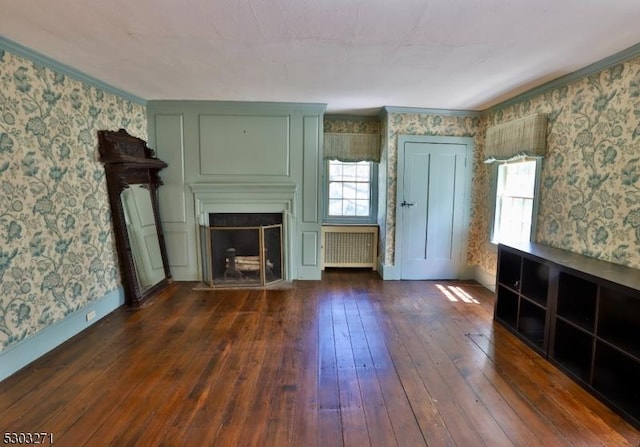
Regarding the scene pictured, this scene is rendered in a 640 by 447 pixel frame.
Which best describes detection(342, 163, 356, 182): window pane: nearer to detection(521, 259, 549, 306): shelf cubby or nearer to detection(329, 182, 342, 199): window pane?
detection(329, 182, 342, 199): window pane

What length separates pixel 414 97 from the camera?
3787 mm

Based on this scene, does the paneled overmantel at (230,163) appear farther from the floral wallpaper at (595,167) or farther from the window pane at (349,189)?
the floral wallpaper at (595,167)

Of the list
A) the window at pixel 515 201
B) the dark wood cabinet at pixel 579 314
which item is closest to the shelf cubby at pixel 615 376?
the dark wood cabinet at pixel 579 314

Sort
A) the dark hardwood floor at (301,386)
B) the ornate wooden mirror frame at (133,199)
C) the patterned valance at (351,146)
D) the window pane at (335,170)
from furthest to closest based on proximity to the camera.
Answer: the window pane at (335,170) < the patterned valance at (351,146) < the ornate wooden mirror frame at (133,199) < the dark hardwood floor at (301,386)

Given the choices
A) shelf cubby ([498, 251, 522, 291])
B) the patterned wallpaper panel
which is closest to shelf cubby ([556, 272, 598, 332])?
shelf cubby ([498, 251, 522, 291])

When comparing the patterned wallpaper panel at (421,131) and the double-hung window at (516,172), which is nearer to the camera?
the double-hung window at (516,172)

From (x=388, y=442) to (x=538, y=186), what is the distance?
2.92 m

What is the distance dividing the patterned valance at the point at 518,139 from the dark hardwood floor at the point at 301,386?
1.73 m

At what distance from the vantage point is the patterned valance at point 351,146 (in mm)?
4785

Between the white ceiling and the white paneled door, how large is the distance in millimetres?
1089

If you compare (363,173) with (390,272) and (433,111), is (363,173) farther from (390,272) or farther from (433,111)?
(390,272)

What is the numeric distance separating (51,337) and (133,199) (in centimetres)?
160

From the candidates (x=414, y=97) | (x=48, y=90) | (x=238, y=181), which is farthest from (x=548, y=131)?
(x=48, y=90)

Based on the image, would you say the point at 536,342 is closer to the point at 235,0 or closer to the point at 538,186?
the point at 538,186
